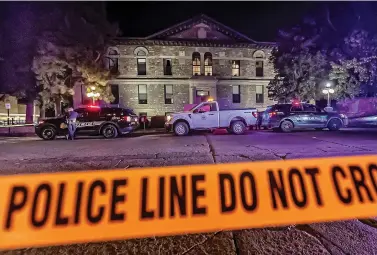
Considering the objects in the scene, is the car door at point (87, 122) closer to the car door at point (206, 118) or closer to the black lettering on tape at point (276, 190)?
the car door at point (206, 118)

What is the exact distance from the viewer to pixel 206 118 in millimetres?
14258

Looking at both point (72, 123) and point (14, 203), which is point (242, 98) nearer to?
point (72, 123)

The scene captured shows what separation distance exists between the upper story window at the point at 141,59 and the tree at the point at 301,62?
1417 cm

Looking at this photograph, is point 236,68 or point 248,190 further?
point 236,68

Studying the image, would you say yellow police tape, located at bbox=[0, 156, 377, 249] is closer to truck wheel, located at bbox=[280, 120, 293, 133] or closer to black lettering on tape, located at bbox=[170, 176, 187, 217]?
black lettering on tape, located at bbox=[170, 176, 187, 217]

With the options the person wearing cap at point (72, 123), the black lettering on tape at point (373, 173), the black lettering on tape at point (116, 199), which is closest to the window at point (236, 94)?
the person wearing cap at point (72, 123)

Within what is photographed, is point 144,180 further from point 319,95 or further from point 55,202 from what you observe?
point 319,95

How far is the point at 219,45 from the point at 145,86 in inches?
388

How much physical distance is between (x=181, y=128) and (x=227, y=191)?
1110 centimetres

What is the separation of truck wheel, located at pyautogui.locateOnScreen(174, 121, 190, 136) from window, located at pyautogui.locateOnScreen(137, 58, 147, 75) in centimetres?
1838

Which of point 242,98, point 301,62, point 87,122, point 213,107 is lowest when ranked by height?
point 87,122

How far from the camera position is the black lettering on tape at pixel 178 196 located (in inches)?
111

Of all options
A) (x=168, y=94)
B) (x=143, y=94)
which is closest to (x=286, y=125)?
(x=168, y=94)

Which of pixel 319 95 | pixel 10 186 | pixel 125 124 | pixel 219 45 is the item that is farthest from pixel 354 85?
pixel 10 186
